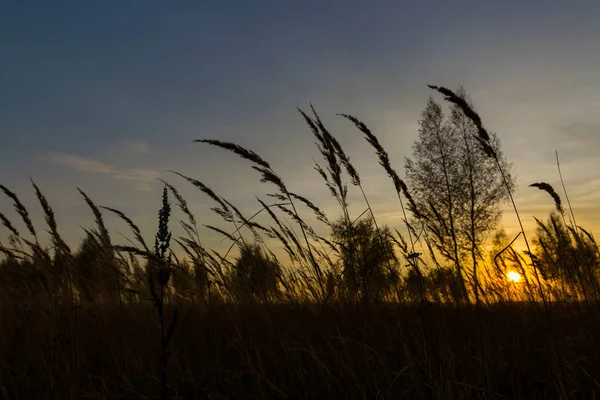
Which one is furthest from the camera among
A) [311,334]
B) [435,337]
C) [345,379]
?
[311,334]

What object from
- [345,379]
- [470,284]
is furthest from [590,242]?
[345,379]

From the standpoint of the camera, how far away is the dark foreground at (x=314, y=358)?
2320 millimetres

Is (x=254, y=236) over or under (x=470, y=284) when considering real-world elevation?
over

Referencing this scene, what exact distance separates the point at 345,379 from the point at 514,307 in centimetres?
243

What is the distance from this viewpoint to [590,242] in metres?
4.48

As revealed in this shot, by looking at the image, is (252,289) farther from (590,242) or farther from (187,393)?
(590,242)

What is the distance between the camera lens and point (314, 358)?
255 cm

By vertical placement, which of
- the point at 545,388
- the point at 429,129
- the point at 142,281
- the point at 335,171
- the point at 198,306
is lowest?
the point at 545,388

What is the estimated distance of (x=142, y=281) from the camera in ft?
15.5

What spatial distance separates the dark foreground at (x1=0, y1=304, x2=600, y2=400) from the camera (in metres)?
2.32

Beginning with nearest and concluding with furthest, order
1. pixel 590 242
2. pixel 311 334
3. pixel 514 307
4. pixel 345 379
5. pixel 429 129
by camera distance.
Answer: pixel 345 379 → pixel 311 334 → pixel 514 307 → pixel 590 242 → pixel 429 129

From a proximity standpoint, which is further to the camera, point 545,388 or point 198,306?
point 198,306

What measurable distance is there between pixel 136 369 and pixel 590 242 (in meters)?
3.92

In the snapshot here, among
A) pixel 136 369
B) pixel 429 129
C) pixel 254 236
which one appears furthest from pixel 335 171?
pixel 429 129
